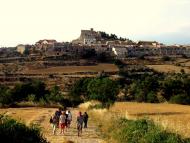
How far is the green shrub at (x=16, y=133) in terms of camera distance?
73.3ft

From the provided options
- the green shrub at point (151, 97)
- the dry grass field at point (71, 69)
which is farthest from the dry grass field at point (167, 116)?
the dry grass field at point (71, 69)

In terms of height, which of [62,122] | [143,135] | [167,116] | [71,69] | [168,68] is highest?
[143,135]

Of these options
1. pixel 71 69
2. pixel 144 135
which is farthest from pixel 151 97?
pixel 144 135

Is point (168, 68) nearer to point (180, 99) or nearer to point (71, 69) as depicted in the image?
point (71, 69)

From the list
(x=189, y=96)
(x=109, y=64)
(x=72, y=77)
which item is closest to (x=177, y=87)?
(x=189, y=96)

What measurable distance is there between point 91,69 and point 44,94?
113 ft

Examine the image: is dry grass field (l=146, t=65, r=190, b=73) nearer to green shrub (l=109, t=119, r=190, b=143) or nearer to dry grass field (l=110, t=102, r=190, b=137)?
dry grass field (l=110, t=102, r=190, b=137)

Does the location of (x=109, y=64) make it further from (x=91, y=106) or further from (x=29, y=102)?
(x=91, y=106)

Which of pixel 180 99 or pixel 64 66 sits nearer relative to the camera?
pixel 180 99

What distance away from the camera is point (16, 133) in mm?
23312

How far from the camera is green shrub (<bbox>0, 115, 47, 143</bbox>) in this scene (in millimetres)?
22344

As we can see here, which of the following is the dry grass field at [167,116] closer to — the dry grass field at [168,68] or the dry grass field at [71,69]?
the dry grass field at [71,69]

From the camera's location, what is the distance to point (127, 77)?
123m

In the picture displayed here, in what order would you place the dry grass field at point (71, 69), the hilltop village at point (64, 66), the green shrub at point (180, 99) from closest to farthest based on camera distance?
the green shrub at point (180, 99), the hilltop village at point (64, 66), the dry grass field at point (71, 69)
